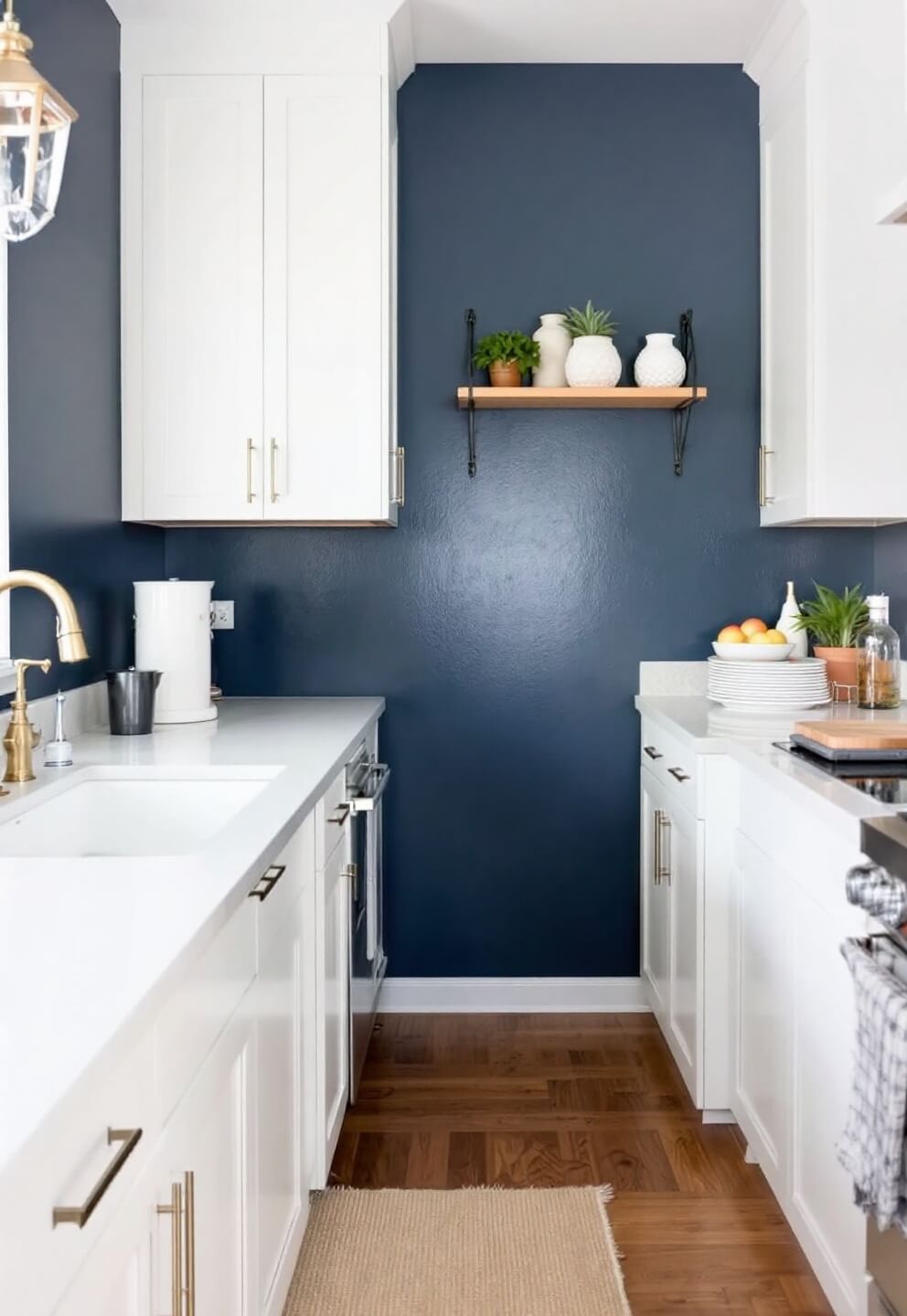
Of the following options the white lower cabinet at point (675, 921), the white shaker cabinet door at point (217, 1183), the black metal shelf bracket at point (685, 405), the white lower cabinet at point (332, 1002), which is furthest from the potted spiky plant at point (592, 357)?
the white shaker cabinet door at point (217, 1183)

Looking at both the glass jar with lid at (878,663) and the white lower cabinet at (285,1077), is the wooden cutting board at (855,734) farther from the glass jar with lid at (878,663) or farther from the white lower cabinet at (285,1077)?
the white lower cabinet at (285,1077)

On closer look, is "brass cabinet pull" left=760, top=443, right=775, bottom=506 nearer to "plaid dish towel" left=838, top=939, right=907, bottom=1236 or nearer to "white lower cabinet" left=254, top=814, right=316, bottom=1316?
"white lower cabinet" left=254, top=814, right=316, bottom=1316

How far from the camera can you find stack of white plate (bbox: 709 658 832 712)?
271 centimetres

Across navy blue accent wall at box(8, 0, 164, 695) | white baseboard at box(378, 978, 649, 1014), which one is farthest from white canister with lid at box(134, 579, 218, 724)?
white baseboard at box(378, 978, 649, 1014)

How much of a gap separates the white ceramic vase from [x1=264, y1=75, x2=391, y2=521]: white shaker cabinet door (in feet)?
1.50

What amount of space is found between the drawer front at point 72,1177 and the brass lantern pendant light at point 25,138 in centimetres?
99

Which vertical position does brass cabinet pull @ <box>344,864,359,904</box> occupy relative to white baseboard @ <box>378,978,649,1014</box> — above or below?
above

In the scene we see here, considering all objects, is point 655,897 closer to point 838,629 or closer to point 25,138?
point 838,629

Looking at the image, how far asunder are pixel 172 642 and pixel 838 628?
5.68 feet

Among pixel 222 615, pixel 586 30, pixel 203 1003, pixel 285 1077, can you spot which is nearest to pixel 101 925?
pixel 203 1003

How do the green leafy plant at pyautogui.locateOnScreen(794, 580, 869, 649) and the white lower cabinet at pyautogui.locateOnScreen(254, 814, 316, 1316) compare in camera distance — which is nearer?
the white lower cabinet at pyautogui.locateOnScreen(254, 814, 316, 1316)

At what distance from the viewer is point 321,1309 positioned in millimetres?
1944

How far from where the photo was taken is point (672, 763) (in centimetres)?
279

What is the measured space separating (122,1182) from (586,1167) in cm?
168
